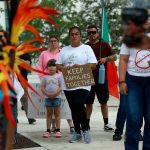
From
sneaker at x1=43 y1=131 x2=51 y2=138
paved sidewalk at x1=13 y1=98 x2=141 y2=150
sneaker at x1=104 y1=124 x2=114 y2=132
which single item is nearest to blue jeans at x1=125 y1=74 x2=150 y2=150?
paved sidewalk at x1=13 y1=98 x2=141 y2=150

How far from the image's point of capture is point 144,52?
192 inches

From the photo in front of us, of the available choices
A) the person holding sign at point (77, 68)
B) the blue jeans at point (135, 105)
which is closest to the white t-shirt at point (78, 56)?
the person holding sign at point (77, 68)

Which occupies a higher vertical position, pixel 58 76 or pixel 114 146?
pixel 58 76

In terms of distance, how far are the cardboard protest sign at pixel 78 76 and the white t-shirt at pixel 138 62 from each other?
1676 mm

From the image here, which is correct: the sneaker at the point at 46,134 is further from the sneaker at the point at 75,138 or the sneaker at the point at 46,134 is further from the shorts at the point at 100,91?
the shorts at the point at 100,91

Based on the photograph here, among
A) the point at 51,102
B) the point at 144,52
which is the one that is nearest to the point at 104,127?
the point at 51,102

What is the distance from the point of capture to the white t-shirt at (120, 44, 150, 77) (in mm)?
4824

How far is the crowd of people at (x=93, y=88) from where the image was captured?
4.79 metres

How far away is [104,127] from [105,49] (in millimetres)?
1330

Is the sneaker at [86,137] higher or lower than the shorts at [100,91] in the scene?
lower

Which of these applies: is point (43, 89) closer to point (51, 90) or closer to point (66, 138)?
point (51, 90)

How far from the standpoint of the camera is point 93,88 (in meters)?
7.34

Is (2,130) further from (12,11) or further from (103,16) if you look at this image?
(103,16)

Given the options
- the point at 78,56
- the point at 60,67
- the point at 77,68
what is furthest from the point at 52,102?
the point at 78,56
